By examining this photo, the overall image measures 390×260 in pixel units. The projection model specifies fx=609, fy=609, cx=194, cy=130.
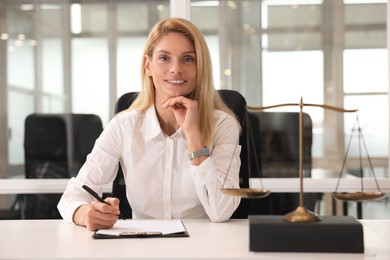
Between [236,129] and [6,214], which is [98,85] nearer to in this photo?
[6,214]

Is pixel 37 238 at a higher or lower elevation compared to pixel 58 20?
lower

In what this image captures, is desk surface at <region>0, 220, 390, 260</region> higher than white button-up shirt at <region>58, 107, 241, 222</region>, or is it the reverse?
white button-up shirt at <region>58, 107, 241, 222</region>

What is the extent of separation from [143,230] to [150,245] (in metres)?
0.20

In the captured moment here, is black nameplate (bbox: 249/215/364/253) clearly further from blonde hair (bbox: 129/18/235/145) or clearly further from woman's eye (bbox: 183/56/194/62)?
woman's eye (bbox: 183/56/194/62)

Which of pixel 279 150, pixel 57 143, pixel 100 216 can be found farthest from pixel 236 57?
pixel 100 216

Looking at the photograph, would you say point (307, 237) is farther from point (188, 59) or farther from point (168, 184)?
point (188, 59)


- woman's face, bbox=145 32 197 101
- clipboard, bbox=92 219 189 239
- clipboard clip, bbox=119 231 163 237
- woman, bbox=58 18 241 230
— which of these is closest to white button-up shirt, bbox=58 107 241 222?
woman, bbox=58 18 241 230

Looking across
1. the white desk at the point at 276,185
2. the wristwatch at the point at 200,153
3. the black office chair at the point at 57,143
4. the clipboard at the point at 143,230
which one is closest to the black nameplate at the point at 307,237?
the clipboard at the point at 143,230

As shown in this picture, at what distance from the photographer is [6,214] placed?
3.56m

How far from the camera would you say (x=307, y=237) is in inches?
59.1

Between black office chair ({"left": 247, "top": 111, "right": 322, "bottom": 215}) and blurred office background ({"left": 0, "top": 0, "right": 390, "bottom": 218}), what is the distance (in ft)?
0.26

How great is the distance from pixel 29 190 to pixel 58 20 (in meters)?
0.97

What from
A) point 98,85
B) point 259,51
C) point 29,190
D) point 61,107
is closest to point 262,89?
point 259,51

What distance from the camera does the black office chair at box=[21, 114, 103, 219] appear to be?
345cm
